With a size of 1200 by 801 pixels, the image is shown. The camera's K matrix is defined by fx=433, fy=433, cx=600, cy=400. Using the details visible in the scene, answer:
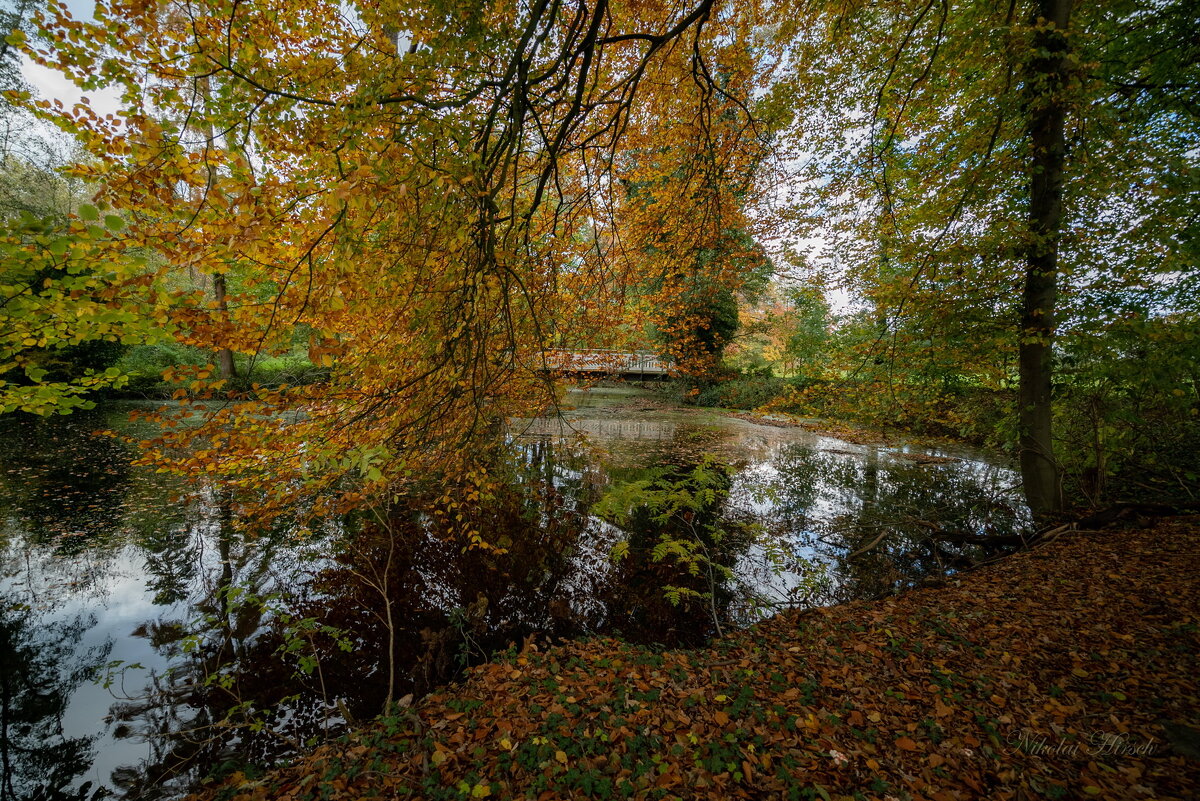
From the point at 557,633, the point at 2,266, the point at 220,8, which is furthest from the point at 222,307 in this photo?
the point at 557,633

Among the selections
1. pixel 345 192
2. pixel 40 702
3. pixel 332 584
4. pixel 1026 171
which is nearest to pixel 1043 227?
pixel 1026 171

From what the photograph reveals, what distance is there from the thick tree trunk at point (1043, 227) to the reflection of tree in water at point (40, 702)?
1108 centimetres

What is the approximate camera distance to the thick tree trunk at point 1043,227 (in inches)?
213

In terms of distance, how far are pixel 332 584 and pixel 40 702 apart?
8.60 feet

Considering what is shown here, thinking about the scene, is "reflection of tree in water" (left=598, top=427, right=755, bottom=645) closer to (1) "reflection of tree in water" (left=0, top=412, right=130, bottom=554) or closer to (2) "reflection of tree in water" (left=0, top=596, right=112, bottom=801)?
(2) "reflection of tree in water" (left=0, top=596, right=112, bottom=801)

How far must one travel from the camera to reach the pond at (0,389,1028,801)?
13.5 feet

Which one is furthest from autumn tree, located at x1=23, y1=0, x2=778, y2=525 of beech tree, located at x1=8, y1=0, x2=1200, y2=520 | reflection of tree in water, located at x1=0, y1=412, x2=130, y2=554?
reflection of tree in water, located at x1=0, y1=412, x2=130, y2=554

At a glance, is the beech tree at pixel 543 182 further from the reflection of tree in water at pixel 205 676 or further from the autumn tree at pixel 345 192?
the reflection of tree in water at pixel 205 676

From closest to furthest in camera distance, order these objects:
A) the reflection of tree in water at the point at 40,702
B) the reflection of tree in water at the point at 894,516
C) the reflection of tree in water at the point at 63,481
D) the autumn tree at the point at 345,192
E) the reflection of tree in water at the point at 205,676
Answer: the autumn tree at the point at 345,192 → the reflection of tree in water at the point at 40,702 → the reflection of tree in water at the point at 205,676 → the reflection of tree in water at the point at 894,516 → the reflection of tree in water at the point at 63,481

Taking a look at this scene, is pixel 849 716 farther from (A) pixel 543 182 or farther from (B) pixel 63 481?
(B) pixel 63 481

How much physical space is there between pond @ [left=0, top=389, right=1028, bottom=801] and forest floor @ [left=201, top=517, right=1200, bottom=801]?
1.00 metres

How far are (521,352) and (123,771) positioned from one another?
5072 mm

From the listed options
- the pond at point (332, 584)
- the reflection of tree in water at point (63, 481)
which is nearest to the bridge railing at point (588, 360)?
the pond at point (332, 584)

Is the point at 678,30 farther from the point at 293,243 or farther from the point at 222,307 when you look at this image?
the point at 222,307
